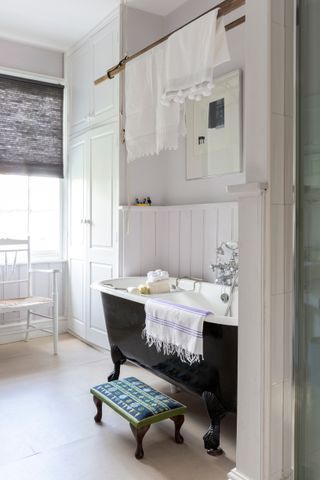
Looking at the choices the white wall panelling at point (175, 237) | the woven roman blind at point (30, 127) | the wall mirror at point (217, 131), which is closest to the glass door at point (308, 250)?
the wall mirror at point (217, 131)

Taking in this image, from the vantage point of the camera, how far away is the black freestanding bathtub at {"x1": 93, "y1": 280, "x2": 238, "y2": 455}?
2.10 meters

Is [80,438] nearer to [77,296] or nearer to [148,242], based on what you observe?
[148,242]

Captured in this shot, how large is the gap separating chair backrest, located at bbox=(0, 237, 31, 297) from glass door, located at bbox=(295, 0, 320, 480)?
309 cm

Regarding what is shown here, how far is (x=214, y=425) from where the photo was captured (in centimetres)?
218

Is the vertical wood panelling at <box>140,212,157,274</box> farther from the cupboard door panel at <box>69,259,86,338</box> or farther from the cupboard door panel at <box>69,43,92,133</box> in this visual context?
the cupboard door panel at <box>69,43,92,133</box>

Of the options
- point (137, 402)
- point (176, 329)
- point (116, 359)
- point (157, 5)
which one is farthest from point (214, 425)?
point (157, 5)

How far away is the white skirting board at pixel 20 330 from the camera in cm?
404

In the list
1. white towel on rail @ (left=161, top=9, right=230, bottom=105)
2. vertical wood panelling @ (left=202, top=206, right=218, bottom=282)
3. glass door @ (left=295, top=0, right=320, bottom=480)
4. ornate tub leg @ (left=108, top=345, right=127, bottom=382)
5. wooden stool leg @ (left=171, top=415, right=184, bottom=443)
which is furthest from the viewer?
vertical wood panelling @ (left=202, top=206, right=218, bottom=282)

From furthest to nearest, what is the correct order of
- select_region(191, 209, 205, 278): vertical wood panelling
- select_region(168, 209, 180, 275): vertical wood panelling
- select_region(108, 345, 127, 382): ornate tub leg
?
select_region(168, 209, 180, 275): vertical wood panelling < select_region(191, 209, 205, 278): vertical wood panelling < select_region(108, 345, 127, 382): ornate tub leg

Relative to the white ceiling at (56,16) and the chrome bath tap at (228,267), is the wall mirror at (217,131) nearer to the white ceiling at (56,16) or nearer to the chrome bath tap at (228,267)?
the chrome bath tap at (228,267)

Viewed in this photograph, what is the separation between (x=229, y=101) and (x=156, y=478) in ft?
7.97

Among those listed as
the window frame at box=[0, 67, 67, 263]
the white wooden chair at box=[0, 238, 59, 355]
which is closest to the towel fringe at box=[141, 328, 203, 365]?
the white wooden chair at box=[0, 238, 59, 355]

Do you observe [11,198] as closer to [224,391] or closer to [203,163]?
[203,163]

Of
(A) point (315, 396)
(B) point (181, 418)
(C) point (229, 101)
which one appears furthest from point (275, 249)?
(C) point (229, 101)
